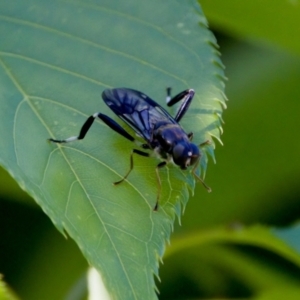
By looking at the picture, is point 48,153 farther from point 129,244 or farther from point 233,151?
point 233,151

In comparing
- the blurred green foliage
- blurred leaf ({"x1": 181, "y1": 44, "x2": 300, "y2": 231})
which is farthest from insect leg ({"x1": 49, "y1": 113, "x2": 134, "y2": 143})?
blurred leaf ({"x1": 181, "y1": 44, "x2": 300, "y2": 231})

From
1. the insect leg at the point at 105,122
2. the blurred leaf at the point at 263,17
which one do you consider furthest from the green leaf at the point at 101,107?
the blurred leaf at the point at 263,17

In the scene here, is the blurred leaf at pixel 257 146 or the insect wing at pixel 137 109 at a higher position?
the insect wing at pixel 137 109

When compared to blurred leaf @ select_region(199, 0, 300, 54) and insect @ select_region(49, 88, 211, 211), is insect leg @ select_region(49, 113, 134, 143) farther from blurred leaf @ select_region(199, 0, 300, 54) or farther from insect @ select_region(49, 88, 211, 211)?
blurred leaf @ select_region(199, 0, 300, 54)

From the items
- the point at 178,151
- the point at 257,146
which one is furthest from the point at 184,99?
the point at 257,146

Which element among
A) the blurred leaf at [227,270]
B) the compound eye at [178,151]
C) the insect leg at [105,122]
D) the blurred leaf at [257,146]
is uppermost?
the insect leg at [105,122]

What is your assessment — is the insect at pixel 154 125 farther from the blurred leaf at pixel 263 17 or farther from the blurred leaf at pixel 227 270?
the blurred leaf at pixel 227 270

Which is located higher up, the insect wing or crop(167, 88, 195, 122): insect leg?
crop(167, 88, 195, 122): insect leg

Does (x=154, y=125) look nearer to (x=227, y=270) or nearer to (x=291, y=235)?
(x=291, y=235)
